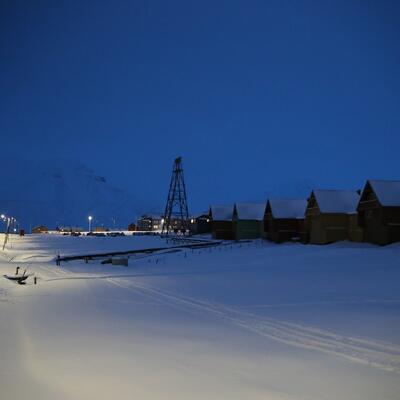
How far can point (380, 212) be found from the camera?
42.0 m

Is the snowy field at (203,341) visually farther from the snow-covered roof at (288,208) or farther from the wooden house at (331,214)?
the snow-covered roof at (288,208)

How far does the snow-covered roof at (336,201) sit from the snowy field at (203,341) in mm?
26512

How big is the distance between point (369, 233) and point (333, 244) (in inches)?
182

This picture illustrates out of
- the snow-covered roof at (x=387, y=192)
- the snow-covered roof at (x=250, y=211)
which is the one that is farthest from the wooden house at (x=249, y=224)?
the snow-covered roof at (x=387, y=192)

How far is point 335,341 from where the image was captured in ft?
37.9

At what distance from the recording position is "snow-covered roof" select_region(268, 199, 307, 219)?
2377 inches

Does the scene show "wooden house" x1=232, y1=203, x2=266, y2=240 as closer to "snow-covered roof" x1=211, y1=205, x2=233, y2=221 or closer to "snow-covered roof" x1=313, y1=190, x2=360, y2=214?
"snow-covered roof" x1=211, y1=205, x2=233, y2=221

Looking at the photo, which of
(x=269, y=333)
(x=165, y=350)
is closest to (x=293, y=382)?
(x=165, y=350)

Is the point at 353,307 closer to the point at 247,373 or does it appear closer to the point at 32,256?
the point at 247,373

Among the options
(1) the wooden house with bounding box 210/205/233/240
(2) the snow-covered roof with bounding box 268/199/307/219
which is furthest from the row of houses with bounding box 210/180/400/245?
(1) the wooden house with bounding box 210/205/233/240

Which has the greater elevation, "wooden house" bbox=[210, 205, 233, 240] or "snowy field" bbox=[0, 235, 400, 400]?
"wooden house" bbox=[210, 205, 233, 240]

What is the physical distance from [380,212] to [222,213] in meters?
38.5

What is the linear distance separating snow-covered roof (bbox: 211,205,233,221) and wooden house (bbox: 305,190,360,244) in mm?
25981

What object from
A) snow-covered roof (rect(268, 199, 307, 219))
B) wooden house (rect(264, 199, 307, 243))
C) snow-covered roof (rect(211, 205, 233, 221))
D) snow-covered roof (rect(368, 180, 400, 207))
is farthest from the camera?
snow-covered roof (rect(211, 205, 233, 221))
